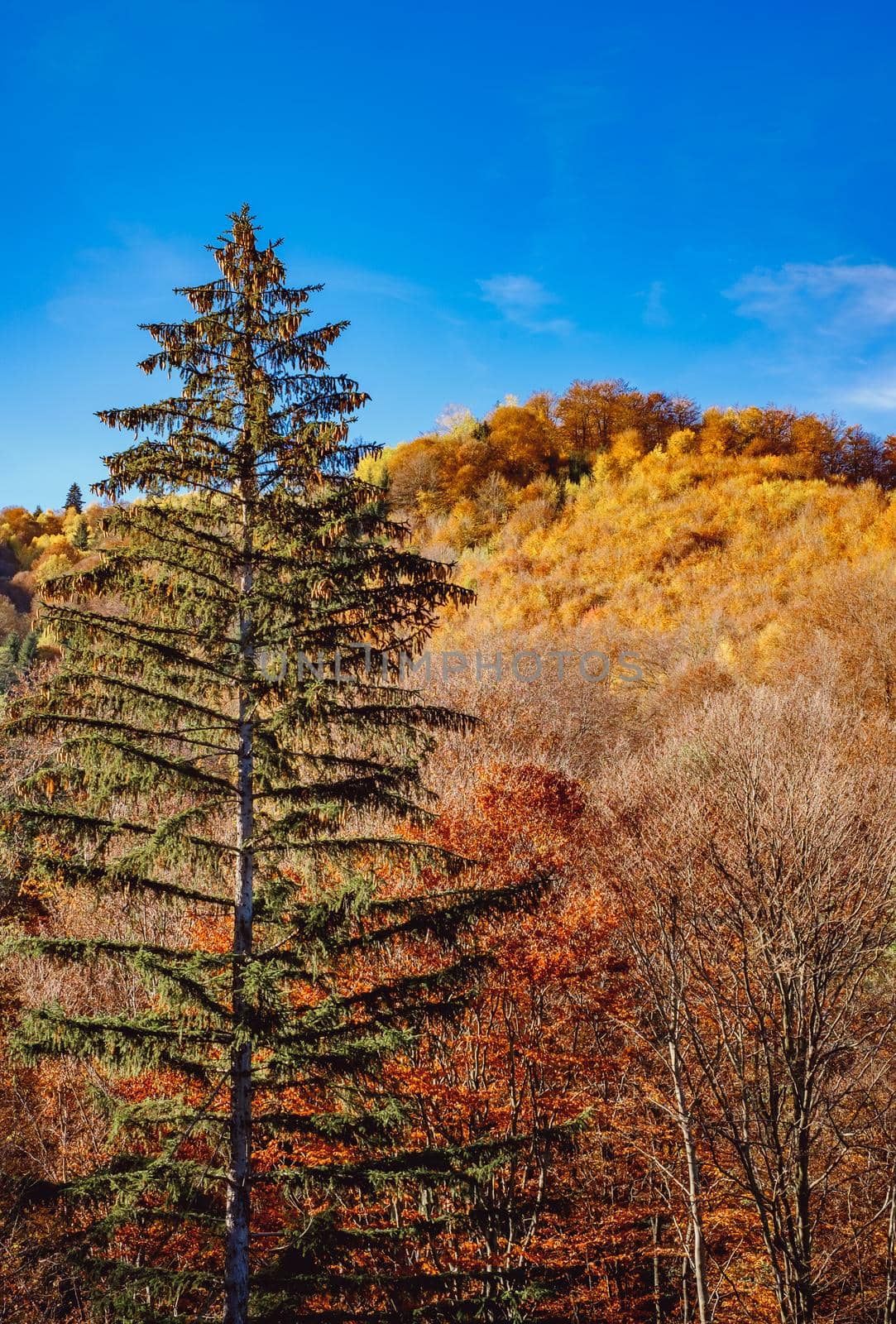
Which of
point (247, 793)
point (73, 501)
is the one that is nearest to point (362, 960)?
point (247, 793)

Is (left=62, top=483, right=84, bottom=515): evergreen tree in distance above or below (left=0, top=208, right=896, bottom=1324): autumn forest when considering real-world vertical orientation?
above

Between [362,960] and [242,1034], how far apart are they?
11.1 ft

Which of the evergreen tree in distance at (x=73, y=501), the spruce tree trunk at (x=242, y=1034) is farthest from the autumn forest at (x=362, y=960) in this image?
the evergreen tree in distance at (x=73, y=501)

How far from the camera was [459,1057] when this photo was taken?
1275cm

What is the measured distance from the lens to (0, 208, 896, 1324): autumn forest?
5.93 meters

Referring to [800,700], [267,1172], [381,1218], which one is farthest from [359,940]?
[800,700]

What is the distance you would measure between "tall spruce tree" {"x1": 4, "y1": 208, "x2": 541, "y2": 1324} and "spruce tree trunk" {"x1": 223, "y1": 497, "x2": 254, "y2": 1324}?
0.02 meters

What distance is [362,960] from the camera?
29.0 ft

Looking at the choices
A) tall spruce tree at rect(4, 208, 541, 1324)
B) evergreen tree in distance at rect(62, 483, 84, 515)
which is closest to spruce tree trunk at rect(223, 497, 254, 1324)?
tall spruce tree at rect(4, 208, 541, 1324)

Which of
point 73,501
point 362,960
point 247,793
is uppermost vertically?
point 73,501

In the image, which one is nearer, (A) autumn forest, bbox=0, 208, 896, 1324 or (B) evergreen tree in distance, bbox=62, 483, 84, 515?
(A) autumn forest, bbox=0, 208, 896, 1324

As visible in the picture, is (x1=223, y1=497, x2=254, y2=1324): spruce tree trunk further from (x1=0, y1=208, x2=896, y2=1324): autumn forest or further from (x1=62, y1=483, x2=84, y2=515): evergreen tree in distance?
(x1=62, y1=483, x2=84, y2=515): evergreen tree in distance

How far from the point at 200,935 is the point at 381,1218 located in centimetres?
585

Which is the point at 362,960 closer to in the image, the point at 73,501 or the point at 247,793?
the point at 247,793
